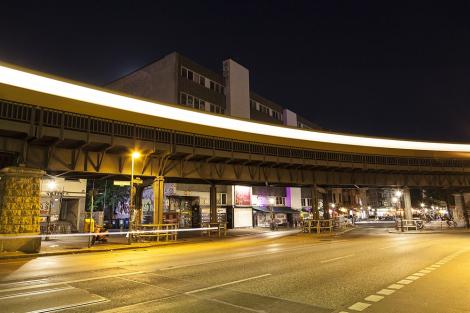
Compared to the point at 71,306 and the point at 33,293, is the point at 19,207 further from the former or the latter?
the point at 71,306

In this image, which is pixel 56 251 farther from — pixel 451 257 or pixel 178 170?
pixel 451 257

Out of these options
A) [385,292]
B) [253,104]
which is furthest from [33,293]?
[253,104]

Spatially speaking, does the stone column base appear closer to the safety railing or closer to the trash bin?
the trash bin

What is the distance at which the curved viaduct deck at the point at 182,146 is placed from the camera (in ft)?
67.6

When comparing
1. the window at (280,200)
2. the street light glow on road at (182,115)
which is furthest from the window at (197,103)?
the window at (280,200)

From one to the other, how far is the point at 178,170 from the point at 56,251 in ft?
38.2

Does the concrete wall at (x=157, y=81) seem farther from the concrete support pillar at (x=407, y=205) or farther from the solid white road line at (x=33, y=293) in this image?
the solid white road line at (x=33, y=293)

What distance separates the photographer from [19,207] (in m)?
19.2

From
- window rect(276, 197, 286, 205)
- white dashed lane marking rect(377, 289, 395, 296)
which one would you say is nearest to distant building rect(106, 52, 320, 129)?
window rect(276, 197, 286, 205)

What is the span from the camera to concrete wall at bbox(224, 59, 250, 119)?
187ft

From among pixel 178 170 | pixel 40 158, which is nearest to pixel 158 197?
pixel 178 170

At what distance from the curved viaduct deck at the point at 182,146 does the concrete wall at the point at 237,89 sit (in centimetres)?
2219

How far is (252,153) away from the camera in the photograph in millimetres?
31562

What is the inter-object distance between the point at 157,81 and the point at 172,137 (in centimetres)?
2533
